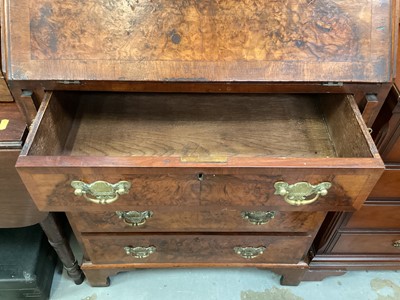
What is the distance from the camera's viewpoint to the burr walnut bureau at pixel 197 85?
0.63 meters

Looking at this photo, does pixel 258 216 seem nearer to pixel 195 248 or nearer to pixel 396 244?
pixel 195 248

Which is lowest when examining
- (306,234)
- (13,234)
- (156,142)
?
(13,234)

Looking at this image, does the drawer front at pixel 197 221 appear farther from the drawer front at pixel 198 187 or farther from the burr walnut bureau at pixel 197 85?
the drawer front at pixel 198 187

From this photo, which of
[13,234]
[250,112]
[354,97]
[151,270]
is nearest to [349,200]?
[354,97]

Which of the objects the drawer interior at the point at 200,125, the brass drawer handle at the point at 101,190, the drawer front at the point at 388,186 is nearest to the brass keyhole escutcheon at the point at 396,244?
the drawer front at the point at 388,186

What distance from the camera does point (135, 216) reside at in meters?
0.85

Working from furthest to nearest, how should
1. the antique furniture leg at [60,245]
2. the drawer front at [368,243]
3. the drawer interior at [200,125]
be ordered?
the drawer front at [368,243] → the antique furniture leg at [60,245] → the drawer interior at [200,125]

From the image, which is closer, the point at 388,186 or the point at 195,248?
the point at 388,186

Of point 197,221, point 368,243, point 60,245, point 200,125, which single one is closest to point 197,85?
point 200,125

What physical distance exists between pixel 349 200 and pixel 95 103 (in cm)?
64

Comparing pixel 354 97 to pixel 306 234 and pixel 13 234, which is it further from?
pixel 13 234

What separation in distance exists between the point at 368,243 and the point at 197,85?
2.37 feet

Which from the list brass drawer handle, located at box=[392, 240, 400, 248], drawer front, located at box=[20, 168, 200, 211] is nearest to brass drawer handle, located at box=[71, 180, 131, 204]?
drawer front, located at box=[20, 168, 200, 211]

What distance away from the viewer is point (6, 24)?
70cm
